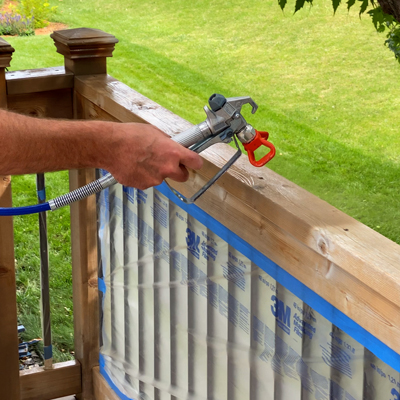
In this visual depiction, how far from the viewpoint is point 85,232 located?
210cm

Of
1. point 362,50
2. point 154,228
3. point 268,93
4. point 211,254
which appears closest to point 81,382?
point 154,228

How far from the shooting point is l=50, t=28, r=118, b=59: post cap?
188 centimetres

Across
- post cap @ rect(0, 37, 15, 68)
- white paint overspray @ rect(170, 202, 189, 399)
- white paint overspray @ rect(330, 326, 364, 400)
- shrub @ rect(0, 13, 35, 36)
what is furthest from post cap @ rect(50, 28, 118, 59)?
shrub @ rect(0, 13, 35, 36)

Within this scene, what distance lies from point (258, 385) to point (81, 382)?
1.12 metres

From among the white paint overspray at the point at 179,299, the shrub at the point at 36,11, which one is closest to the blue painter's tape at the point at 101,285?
the white paint overspray at the point at 179,299

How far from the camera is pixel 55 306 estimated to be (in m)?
3.48

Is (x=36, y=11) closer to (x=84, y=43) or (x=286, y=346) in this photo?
(x=84, y=43)

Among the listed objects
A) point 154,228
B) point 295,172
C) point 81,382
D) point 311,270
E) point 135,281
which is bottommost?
point 295,172

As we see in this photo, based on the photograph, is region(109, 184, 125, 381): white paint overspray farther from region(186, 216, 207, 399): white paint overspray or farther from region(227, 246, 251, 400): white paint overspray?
region(227, 246, 251, 400): white paint overspray

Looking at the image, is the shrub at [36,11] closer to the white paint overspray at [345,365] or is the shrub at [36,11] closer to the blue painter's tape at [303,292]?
the blue painter's tape at [303,292]

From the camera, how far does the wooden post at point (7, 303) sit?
192 cm

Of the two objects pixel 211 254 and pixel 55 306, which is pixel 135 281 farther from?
pixel 55 306

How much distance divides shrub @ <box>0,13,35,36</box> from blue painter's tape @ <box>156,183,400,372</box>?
1139 centimetres

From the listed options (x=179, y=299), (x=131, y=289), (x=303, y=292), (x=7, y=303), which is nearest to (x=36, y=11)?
(x=7, y=303)
